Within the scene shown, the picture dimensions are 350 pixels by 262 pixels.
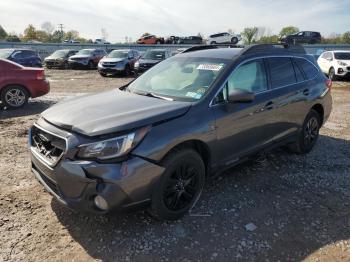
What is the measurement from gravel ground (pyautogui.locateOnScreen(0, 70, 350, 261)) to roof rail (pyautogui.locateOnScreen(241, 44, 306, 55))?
171 cm

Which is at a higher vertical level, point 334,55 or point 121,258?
point 334,55

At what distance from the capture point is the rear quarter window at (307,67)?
578 cm

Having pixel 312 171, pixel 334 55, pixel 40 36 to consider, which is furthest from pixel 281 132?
pixel 40 36

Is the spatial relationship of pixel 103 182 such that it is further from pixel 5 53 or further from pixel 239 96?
pixel 5 53

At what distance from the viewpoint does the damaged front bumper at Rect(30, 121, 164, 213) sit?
3.13 meters

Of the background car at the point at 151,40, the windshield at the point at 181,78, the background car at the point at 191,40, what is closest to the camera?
the windshield at the point at 181,78

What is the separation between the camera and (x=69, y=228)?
12.0ft

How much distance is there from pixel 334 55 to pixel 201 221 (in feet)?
60.3

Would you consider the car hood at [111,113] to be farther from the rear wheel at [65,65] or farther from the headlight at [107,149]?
the rear wheel at [65,65]

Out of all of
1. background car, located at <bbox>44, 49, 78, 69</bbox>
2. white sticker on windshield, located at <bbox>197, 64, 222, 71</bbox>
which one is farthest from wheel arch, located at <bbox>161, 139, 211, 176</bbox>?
background car, located at <bbox>44, 49, 78, 69</bbox>

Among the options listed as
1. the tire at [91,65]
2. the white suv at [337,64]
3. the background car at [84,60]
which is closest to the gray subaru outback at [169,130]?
the white suv at [337,64]

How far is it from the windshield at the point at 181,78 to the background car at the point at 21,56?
17414 mm

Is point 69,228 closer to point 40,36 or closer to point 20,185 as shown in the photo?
point 20,185

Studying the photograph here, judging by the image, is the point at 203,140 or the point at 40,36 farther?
the point at 40,36
